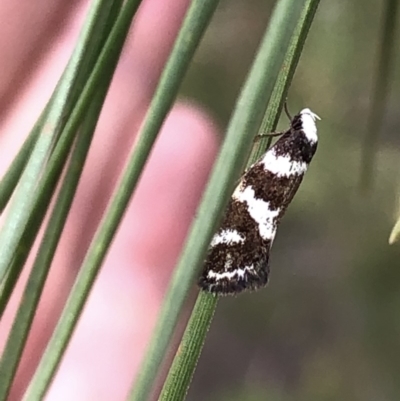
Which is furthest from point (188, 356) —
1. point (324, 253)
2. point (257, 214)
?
point (324, 253)

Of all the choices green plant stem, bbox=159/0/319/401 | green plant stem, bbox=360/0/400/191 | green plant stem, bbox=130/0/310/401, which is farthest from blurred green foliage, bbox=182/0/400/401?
green plant stem, bbox=130/0/310/401

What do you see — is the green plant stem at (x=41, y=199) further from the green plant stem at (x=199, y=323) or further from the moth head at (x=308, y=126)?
the moth head at (x=308, y=126)

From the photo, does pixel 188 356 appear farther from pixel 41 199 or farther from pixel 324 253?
pixel 324 253

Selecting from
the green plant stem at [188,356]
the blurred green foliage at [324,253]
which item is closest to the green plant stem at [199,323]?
the green plant stem at [188,356]

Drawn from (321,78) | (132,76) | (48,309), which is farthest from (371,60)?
(48,309)

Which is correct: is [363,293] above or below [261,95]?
above

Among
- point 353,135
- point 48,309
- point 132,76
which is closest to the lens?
A: point 48,309

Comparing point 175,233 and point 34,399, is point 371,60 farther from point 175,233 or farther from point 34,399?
point 34,399
